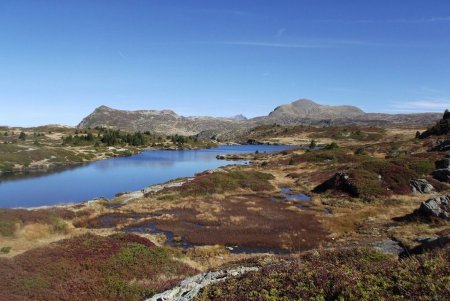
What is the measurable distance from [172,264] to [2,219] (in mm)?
19903

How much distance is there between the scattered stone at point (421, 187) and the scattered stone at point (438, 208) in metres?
14.2

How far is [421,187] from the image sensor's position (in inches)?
2050

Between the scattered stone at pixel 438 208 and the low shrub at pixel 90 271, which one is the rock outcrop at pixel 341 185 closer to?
the scattered stone at pixel 438 208

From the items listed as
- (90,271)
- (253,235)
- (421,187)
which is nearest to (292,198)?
(421,187)

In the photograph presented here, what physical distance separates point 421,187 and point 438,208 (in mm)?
16282

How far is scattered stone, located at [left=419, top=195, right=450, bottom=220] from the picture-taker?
36469 millimetres

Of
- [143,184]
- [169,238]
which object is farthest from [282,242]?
[143,184]

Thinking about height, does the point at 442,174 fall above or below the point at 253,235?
above

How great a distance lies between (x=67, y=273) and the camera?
20203 millimetres

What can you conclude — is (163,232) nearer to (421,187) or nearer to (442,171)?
(421,187)

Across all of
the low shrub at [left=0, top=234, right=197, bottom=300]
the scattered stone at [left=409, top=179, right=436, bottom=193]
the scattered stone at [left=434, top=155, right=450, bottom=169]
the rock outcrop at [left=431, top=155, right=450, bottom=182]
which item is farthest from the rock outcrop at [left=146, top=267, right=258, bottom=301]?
the scattered stone at [left=434, top=155, right=450, bottom=169]

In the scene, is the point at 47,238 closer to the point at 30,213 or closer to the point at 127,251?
the point at 30,213

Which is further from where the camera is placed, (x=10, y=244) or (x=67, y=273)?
(x=10, y=244)

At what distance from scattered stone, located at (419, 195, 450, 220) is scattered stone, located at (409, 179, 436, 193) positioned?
1416 cm
